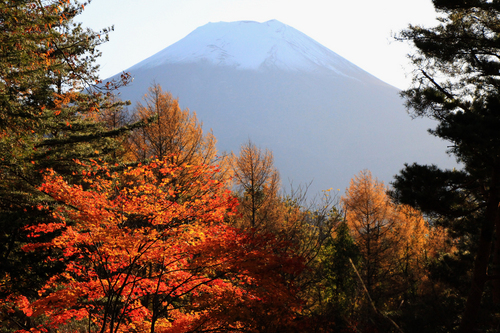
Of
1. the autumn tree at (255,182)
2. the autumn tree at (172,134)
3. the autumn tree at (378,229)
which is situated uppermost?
the autumn tree at (172,134)

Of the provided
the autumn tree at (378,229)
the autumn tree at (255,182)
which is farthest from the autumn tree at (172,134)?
the autumn tree at (378,229)

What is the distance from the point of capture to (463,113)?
20.7 ft

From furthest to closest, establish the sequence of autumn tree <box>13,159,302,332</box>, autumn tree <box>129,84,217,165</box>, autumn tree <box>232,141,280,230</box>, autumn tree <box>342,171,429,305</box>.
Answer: autumn tree <box>342,171,429,305</box> < autumn tree <box>232,141,280,230</box> < autumn tree <box>129,84,217,165</box> < autumn tree <box>13,159,302,332</box>

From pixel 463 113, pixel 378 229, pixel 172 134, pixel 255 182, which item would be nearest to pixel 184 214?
pixel 463 113

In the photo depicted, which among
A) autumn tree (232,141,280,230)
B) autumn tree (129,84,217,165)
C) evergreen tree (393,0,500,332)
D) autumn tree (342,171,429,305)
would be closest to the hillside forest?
evergreen tree (393,0,500,332)

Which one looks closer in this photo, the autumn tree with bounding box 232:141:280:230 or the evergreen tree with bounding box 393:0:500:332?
the evergreen tree with bounding box 393:0:500:332

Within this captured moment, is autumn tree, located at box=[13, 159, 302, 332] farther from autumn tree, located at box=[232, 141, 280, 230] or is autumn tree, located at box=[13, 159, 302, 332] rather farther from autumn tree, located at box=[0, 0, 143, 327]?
autumn tree, located at box=[232, 141, 280, 230]

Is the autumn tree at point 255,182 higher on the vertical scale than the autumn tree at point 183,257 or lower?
higher

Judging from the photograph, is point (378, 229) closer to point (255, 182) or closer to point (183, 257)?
point (255, 182)

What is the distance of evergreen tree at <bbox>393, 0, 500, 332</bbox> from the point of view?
621 centimetres

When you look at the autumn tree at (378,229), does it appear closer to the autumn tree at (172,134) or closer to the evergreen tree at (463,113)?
the autumn tree at (172,134)

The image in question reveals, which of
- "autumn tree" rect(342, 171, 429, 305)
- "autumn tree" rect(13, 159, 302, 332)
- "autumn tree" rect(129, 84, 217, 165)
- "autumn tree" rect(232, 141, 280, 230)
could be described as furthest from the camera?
"autumn tree" rect(342, 171, 429, 305)

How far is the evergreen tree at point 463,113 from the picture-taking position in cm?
621

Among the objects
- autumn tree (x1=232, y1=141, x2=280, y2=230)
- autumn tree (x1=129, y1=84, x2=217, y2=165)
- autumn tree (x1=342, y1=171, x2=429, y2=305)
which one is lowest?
autumn tree (x1=342, y1=171, x2=429, y2=305)
